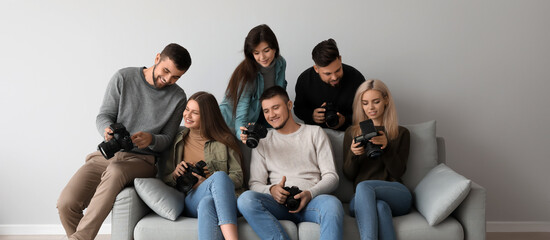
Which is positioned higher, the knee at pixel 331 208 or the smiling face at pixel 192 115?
the smiling face at pixel 192 115

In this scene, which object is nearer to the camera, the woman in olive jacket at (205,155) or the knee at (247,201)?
the knee at (247,201)

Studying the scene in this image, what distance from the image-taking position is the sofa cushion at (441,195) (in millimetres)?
2496

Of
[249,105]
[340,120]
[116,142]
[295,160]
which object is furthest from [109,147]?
[340,120]

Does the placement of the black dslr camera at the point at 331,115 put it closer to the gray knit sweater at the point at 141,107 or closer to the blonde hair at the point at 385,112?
the blonde hair at the point at 385,112

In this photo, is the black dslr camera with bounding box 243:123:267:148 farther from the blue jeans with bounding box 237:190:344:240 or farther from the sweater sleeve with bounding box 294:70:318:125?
the sweater sleeve with bounding box 294:70:318:125

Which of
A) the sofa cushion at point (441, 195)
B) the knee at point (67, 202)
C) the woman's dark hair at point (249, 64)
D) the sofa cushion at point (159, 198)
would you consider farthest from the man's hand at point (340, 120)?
the knee at point (67, 202)

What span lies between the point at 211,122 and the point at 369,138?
894 millimetres

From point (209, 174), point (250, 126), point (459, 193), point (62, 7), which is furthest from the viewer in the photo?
point (62, 7)

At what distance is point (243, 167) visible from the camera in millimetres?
2990

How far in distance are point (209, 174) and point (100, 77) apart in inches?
48.5

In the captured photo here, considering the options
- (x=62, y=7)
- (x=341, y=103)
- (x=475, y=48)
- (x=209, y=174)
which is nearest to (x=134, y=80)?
(x=209, y=174)

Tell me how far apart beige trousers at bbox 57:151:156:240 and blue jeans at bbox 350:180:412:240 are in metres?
1.19

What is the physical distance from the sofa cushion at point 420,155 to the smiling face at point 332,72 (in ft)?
1.76

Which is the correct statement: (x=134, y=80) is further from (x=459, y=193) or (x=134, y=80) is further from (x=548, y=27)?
(x=548, y=27)
